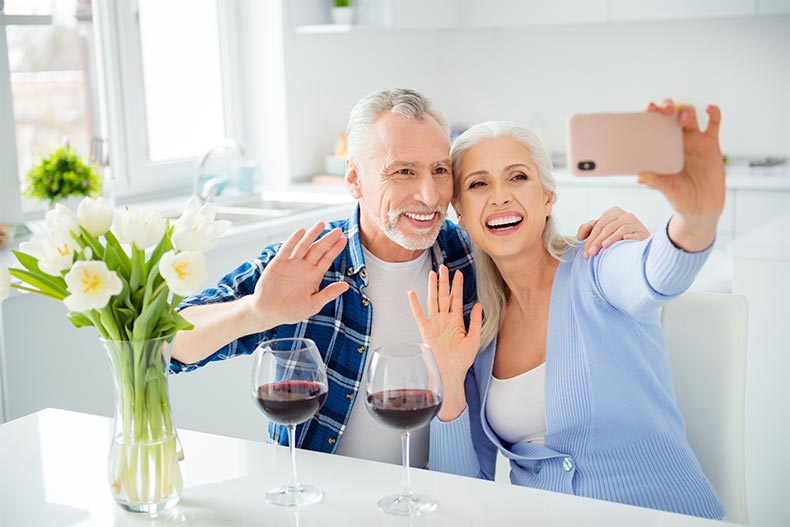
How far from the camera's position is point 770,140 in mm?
4672

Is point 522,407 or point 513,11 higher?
point 513,11

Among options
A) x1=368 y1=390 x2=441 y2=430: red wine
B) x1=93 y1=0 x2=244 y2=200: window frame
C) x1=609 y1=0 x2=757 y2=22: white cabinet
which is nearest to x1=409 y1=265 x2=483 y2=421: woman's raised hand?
→ x1=368 y1=390 x2=441 y2=430: red wine

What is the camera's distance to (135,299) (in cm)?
135

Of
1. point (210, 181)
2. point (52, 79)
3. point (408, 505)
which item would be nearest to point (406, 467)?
point (408, 505)

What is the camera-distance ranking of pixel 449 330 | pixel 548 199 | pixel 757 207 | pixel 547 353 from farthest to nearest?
pixel 757 207, pixel 548 199, pixel 547 353, pixel 449 330

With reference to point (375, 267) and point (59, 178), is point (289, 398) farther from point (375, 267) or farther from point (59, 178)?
point (59, 178)

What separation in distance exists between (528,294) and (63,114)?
2.38 m

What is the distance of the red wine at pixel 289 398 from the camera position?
1.35 metres

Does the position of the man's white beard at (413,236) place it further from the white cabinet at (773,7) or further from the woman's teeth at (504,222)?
the white cabinet at (773,7)

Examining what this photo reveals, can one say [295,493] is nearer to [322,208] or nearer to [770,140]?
[322,208]

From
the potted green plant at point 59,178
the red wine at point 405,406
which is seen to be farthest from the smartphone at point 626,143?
the potted green plant at point 59,178

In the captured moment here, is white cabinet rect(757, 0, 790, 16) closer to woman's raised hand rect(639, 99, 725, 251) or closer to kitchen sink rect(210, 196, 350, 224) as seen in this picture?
kitchen sink rect(210, 196, 350, 224)

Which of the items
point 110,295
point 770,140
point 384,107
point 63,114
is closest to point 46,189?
point 63,114

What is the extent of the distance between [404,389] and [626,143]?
1.46 feet
